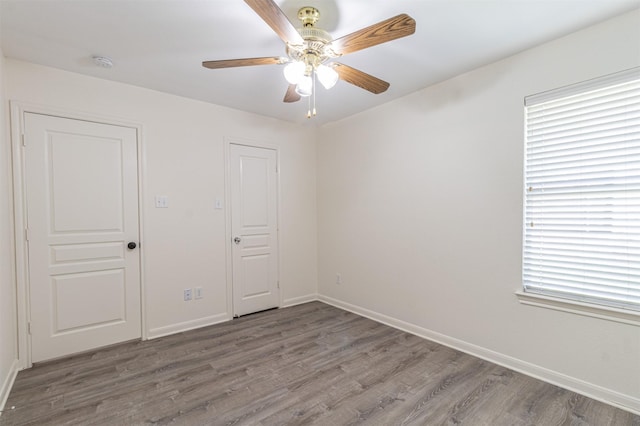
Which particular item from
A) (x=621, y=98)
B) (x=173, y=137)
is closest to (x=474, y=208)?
(x=621, y=98)

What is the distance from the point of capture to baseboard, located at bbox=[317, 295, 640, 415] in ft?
6.22

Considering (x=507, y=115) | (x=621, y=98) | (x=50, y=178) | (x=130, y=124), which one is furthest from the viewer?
(x=130, y=124)

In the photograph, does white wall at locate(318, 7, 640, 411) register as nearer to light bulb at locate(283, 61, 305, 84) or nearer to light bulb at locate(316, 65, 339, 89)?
light bulb at locate(316, 65, 339, 89)

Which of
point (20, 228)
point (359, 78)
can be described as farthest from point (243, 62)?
point (20, 228)

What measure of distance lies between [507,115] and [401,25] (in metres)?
1.46

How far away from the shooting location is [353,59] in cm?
239

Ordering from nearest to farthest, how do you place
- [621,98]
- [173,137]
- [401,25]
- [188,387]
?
[401,25] < [621,98] < [188,387] < [173,137]

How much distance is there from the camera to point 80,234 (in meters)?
2.68

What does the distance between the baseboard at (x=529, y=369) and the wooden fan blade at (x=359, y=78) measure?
7.66 ft

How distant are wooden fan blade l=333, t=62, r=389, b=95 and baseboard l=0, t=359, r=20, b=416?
3.10 metres

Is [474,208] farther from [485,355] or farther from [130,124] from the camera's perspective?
[130,124]

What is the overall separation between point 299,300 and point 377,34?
3425 mm

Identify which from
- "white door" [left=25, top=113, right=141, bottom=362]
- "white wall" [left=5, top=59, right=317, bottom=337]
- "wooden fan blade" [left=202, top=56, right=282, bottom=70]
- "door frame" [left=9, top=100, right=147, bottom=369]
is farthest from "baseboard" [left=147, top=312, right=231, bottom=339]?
"wooden fan blade" [left=202, top=56, right=282, bottom=70]

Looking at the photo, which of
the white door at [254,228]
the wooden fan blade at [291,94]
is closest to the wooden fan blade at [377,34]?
the wooden fan blade at [291,94]
